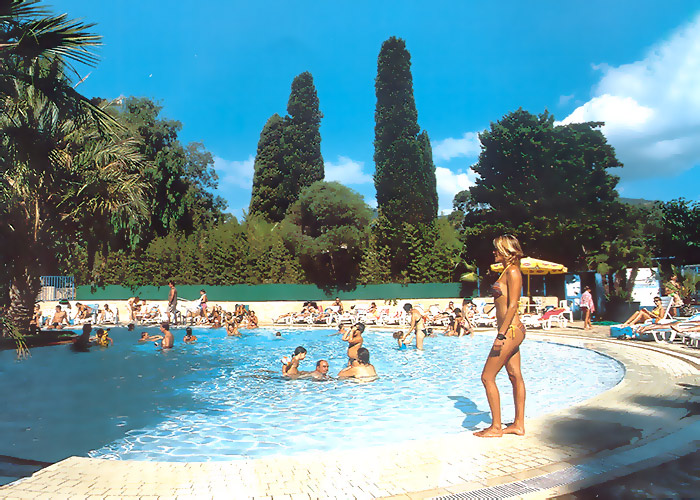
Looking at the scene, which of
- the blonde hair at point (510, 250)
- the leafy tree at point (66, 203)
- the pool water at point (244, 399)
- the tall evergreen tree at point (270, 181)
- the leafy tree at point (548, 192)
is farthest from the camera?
the tall evergreen tree at point (270, 181)

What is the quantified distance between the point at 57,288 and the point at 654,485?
30668mm

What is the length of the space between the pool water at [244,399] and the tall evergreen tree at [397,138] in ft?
71.6

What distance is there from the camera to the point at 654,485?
3500 mm

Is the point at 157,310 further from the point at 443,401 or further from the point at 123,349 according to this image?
the point at 443,401

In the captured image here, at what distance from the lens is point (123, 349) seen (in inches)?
601

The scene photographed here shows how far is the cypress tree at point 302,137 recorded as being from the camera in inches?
1693

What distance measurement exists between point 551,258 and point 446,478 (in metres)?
20.8

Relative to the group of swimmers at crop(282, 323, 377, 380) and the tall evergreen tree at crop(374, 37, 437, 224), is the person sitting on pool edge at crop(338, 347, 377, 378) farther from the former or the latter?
the tall evergreen tree at crop(374, 37, 437, 224)

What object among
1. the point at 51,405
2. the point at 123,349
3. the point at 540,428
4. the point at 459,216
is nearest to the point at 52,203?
the point at 123,349

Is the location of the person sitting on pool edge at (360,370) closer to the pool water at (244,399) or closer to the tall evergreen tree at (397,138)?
the pool water at (244,399)

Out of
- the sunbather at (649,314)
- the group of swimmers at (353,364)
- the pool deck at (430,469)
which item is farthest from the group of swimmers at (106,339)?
the sunbather at (649,314)

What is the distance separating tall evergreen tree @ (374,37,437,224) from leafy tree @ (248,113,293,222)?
10.3m

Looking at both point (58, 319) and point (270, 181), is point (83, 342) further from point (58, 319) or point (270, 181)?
point (270, 181)

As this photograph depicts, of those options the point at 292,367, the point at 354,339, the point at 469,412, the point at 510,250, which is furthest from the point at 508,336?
the point at 292,367
